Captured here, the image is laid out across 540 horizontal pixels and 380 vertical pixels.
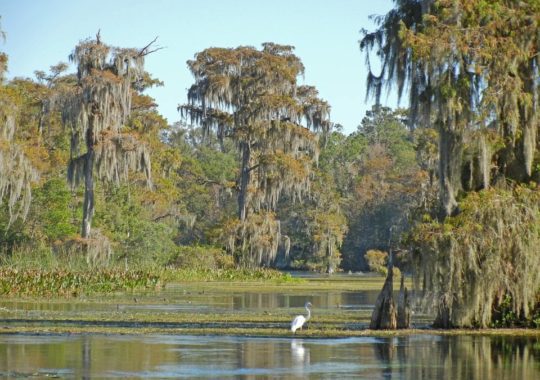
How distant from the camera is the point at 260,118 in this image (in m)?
65.7

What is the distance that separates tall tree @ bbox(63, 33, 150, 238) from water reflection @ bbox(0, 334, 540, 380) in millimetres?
32340

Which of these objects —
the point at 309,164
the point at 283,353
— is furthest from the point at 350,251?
the point at 283,353

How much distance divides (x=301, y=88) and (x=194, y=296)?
26.7 m

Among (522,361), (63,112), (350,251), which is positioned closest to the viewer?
(522,361)

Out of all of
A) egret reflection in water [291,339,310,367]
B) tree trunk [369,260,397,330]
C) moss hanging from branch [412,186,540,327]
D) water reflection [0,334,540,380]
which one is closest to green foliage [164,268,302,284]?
tree trunk [369,260,397,330]

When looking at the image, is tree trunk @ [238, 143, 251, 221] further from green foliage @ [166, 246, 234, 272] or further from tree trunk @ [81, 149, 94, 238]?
tree trunk @ [81, 149, 94, 238]

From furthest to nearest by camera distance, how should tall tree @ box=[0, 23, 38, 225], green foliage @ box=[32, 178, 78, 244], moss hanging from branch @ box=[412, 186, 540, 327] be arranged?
green foliage @ box=[32, 178, 78, 244] < tall tree @ box=[0, 23, 38, 225] < moss hanging from branch @ box=[412, 186, 540, 327]

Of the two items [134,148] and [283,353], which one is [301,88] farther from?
[283,353]

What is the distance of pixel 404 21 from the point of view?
1164 inches

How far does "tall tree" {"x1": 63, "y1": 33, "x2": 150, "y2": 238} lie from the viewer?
184 feet

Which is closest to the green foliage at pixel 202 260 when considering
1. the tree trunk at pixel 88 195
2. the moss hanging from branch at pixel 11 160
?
the tree trunk at pixel 88 195

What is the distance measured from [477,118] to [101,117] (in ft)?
107

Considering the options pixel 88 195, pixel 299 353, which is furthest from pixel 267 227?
pixel 299 353

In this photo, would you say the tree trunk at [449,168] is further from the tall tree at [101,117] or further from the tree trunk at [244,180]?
the tree trunk at [244,180]
